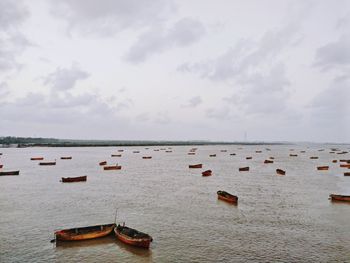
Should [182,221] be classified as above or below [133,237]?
below

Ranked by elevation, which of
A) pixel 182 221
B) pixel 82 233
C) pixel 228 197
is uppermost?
pixel 228 197

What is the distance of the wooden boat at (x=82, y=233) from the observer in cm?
2081

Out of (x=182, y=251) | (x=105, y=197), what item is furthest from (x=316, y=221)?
(x=105, y=197)

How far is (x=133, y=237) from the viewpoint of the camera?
795 inches

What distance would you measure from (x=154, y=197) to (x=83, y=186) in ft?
43.1

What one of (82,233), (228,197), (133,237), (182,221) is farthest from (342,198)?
(82,233)

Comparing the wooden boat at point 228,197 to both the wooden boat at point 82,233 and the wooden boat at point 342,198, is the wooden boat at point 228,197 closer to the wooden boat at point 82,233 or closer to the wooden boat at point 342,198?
the wooden boat at point 342,198

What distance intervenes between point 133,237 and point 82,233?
366cm

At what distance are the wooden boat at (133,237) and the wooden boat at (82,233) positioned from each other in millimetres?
737

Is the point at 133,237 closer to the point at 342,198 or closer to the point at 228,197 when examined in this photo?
the point at 228,197

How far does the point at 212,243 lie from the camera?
20.8 m

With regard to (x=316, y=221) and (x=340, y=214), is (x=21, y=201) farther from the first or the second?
(x=340, y=214)

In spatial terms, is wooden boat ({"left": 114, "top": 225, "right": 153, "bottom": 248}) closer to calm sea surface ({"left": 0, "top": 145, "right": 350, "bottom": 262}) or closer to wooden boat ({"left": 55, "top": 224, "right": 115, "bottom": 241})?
calm sea surface ({"left": 0, "top": 145, "right": 350, "bottom": 262})

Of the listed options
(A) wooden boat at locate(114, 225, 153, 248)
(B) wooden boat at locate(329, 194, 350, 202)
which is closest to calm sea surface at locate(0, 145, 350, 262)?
(A) wooden boat at locate(114, 225, 153, 248)
